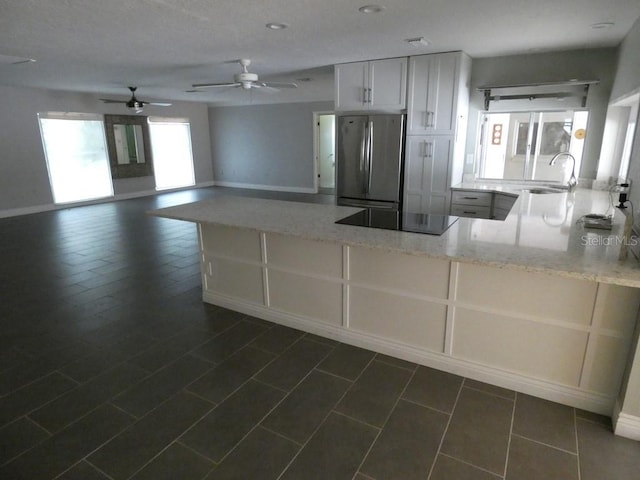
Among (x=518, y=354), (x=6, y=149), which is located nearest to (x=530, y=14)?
(x=518, y=354)

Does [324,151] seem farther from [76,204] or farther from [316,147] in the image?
[76,204]

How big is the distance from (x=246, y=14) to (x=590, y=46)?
365cm

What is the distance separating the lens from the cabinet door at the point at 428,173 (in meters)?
4.56

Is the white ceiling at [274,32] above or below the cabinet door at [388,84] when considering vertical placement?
above

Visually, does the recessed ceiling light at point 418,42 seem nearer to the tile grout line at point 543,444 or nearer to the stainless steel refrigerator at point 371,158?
the stainless steel refrigerator at point 371,158

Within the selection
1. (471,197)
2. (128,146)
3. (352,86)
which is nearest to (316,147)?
(128,146)

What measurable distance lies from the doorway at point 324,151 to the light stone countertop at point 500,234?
249 inches

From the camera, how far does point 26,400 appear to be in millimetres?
2172

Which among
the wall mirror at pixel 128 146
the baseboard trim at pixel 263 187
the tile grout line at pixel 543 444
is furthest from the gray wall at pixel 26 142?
the tile grout line at pixel 543 444

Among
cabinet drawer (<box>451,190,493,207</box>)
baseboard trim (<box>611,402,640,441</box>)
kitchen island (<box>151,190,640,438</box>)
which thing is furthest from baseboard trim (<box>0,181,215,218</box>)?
baseboard trim (<box>611,402,640,441</box>)

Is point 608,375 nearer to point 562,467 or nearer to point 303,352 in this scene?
point 562,467

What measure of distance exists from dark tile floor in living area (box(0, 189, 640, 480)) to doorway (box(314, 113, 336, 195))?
22.9 feet

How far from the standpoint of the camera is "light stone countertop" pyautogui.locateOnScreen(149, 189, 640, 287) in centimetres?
181

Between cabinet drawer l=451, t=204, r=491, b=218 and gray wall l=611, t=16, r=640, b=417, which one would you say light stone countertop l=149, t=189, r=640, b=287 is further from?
cabinet drawer l=451, t=204, r=491, b=218
